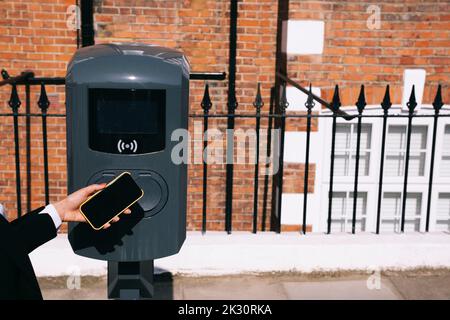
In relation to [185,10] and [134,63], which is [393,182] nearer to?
[185,10]

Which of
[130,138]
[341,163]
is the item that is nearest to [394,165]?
[341,163]

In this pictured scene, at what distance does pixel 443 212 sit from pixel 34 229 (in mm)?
4694

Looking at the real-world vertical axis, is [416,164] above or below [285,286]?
above

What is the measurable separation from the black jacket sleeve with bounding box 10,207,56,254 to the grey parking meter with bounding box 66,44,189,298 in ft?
1.12

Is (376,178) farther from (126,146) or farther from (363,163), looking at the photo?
(126,146)

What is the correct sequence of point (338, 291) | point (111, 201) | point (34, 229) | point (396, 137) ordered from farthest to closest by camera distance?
point (396, 137)
point (338, 291)
point (111, 201)
point (34, 229)

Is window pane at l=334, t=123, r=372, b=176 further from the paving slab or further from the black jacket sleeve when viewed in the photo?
the black jacket sleeve

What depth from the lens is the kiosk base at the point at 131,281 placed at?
8.98 ft

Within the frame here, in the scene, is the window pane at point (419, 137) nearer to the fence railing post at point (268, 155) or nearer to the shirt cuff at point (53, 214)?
the fence railing post at point (268, 155)

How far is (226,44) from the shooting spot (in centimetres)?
537

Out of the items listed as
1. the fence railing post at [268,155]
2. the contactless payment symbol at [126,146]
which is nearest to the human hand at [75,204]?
the contactless payment symbol at [126,146]

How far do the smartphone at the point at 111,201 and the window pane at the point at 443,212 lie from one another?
4.17 meters

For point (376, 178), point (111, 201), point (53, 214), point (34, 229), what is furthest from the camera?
point (376, 178)

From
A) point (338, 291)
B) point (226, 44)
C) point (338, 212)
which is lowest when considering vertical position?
point (338, 291)
